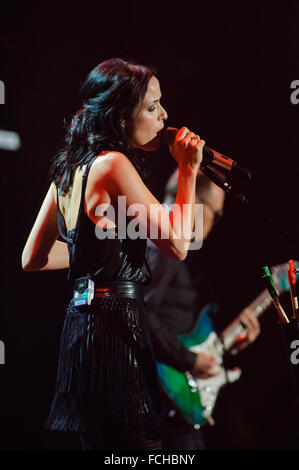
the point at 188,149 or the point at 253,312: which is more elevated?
the point at 188,149

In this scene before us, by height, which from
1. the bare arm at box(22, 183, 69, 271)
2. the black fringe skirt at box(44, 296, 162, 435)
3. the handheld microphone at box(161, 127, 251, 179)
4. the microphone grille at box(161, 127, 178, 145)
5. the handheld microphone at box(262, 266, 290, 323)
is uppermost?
the microphone grille at box(161, 127, 178, 145)

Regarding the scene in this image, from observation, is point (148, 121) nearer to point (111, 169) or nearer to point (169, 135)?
point (169, 135)

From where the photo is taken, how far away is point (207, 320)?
2.89m

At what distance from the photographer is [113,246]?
1342mm

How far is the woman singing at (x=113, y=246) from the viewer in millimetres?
1278

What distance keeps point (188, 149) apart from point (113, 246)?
34cm

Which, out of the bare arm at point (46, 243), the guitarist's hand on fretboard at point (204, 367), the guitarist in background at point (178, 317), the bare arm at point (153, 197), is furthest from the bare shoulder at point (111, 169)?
the guitarist's hand on fretboard at point (204, 367)

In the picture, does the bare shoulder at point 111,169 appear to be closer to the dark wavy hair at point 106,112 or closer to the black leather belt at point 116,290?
the dark wavy hair at point 106,112

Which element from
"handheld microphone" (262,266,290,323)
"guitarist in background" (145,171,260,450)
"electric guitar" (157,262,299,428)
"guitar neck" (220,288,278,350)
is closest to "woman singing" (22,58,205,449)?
"handheld microphone" (262,266,290,323)

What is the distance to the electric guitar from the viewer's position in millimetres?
2541

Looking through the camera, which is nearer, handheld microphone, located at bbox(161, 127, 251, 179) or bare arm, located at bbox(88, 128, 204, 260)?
bare arm, located at bbox(88, 128, 204, 260)

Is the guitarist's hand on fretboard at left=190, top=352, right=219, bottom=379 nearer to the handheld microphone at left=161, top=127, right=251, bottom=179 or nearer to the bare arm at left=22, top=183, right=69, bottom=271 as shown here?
the bare arm at left=22, top=183, right=69, bottom=271

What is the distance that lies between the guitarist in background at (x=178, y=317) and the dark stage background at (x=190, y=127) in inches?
14.5

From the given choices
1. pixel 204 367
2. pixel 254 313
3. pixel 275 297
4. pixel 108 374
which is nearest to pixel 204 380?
pixel 204 367
